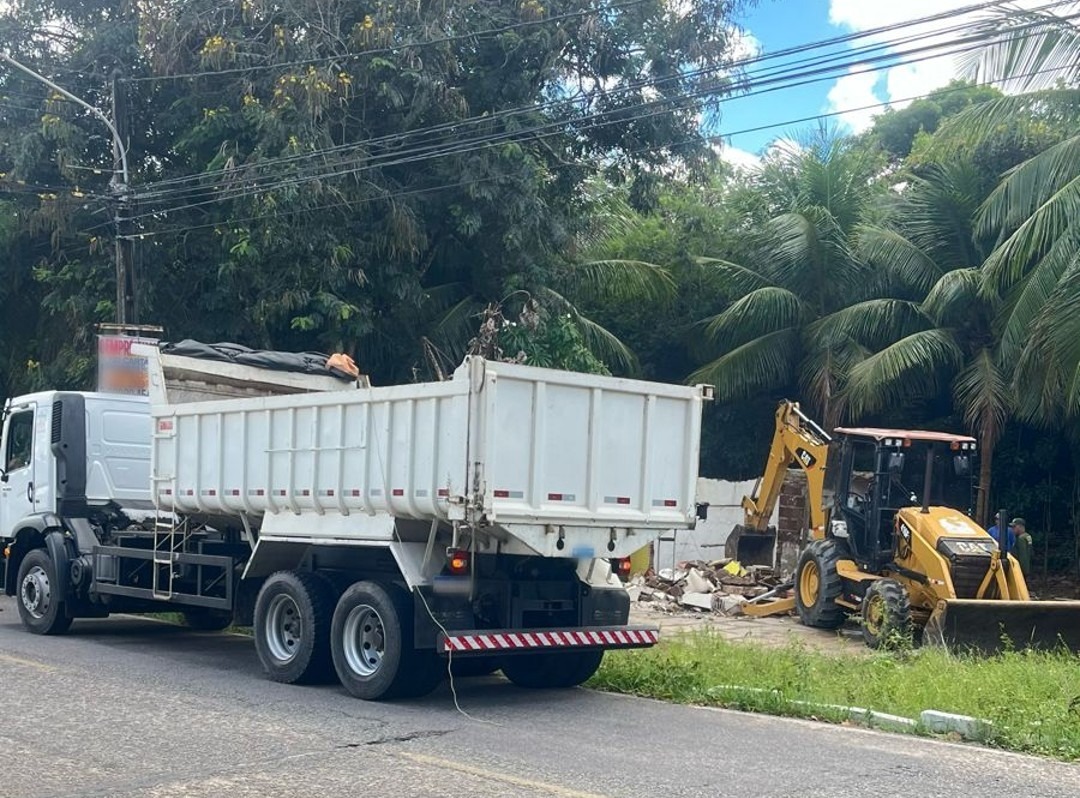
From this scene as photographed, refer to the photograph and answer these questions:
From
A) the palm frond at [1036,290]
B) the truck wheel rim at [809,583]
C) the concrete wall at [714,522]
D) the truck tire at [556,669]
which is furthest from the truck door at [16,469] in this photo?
the palm frond at [1036,290]

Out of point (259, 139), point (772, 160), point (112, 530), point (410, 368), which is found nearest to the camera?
point (112, 530)

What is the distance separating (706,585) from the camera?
20359mm

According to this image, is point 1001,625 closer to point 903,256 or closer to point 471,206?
point 471,206

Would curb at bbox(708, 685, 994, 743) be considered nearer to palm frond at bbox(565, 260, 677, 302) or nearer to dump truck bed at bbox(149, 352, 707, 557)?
dump truck bed at bbox(149, 352, 707, 557)

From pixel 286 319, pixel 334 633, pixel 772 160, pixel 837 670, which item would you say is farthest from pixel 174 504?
pixel 772 160

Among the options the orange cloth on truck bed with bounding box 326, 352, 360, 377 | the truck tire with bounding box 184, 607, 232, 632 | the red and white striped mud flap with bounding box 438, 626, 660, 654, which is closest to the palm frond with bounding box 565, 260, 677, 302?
the orange cloth on truck bed with bounding box 326, 352, 360, 377

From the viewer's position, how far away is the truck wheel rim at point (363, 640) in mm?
10438

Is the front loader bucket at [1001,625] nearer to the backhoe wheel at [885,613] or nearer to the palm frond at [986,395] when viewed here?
the backhoe wheel at [885,613]

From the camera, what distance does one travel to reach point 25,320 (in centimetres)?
2488

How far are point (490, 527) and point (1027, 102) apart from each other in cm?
1242

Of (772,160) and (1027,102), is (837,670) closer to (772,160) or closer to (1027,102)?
(1027,102)

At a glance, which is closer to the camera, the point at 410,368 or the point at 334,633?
the point at 334,633

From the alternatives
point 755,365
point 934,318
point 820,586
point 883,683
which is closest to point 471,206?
point 820,586

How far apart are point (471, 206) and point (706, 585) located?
275 inches
